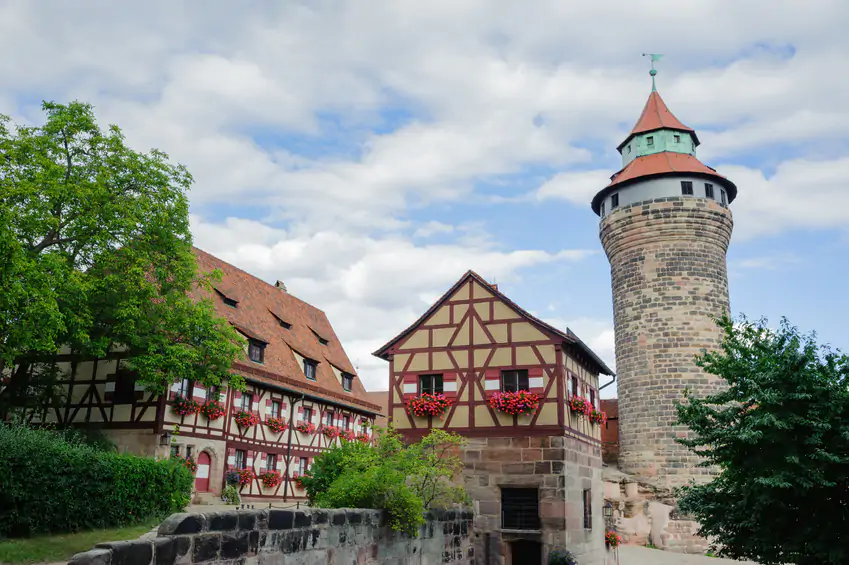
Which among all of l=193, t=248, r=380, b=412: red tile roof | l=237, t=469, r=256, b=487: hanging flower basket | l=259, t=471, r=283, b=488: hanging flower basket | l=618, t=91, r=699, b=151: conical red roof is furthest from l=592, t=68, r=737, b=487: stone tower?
l=237, t=469, r=256, b=487: hanging flower basket

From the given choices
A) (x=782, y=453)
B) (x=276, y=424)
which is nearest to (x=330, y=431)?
(x=276, y=424)

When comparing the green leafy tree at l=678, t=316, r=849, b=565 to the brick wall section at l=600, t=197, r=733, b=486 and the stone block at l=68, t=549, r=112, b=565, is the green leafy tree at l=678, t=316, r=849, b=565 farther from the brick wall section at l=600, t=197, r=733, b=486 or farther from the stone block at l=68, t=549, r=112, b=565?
the brick wall section at l=600, t=197, r=733, b=486

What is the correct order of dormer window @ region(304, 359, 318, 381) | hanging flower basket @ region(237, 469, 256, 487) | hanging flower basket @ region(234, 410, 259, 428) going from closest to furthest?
hanging flower basket @ region(237, 469, 256, 487) < hanging flower basket @ region(234, 410, 259, 428) < dormer window @ region(304, 359, 318, 381)

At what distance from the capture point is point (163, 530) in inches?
286

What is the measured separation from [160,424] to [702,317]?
820 inches

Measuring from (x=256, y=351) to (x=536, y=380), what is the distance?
1113 cm

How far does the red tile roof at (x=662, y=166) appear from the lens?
30.9m

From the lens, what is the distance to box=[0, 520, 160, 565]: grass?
42.2 ft

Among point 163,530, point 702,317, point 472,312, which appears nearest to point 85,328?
point 472,312

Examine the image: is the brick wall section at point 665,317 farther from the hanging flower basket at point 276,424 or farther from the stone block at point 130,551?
the stone block at point 130,551

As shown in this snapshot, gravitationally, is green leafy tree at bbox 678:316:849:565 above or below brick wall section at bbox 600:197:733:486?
below

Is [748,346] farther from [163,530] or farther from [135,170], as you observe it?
[135,170]

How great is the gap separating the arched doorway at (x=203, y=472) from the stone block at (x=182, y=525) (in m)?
14.7

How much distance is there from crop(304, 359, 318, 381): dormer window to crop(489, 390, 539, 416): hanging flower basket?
1175cm
